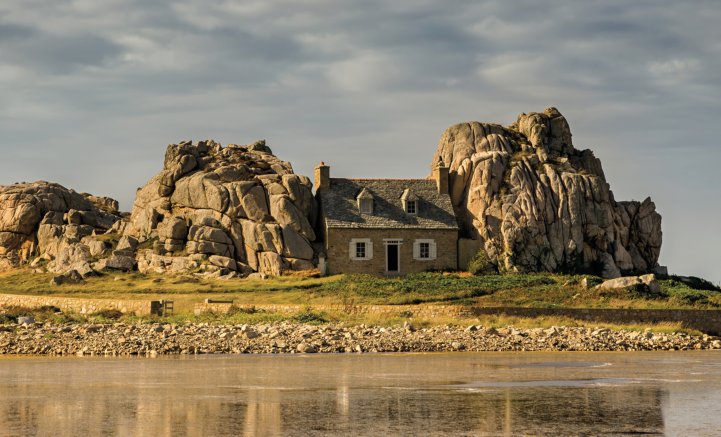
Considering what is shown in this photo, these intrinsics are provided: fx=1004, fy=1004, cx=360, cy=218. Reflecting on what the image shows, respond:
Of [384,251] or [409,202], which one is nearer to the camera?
[384,251]

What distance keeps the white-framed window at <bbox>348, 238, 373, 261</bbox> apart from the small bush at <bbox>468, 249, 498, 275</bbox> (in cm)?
639

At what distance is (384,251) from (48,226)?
24041mm

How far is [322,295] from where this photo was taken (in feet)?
181

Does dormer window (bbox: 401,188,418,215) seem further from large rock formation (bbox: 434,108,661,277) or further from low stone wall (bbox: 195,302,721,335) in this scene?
low stone wall (bbox: 195,302,721,335)

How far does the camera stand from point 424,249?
6425 centimetres

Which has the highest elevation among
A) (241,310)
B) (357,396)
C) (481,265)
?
(481,265)

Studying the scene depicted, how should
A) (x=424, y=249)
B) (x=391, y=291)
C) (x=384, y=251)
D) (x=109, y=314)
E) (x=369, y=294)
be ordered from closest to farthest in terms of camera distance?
(x=109, y=314)
(x=369, y=294)
(x=391, y=291)
(x=384, y=251)
(x=424, y=249)

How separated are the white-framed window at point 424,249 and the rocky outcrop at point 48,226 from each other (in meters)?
20.5

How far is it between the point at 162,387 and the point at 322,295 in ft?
98.3

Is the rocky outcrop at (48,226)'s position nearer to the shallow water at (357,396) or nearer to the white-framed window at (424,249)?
the white-framed window at (424,249)

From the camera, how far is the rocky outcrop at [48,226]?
66562 mm

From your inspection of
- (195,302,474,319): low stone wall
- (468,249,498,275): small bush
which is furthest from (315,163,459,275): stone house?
(195,302,474,319): low stone wall

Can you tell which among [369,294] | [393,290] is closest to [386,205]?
[393,290]

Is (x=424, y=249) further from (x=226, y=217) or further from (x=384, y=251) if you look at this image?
(x=226, y=217)
